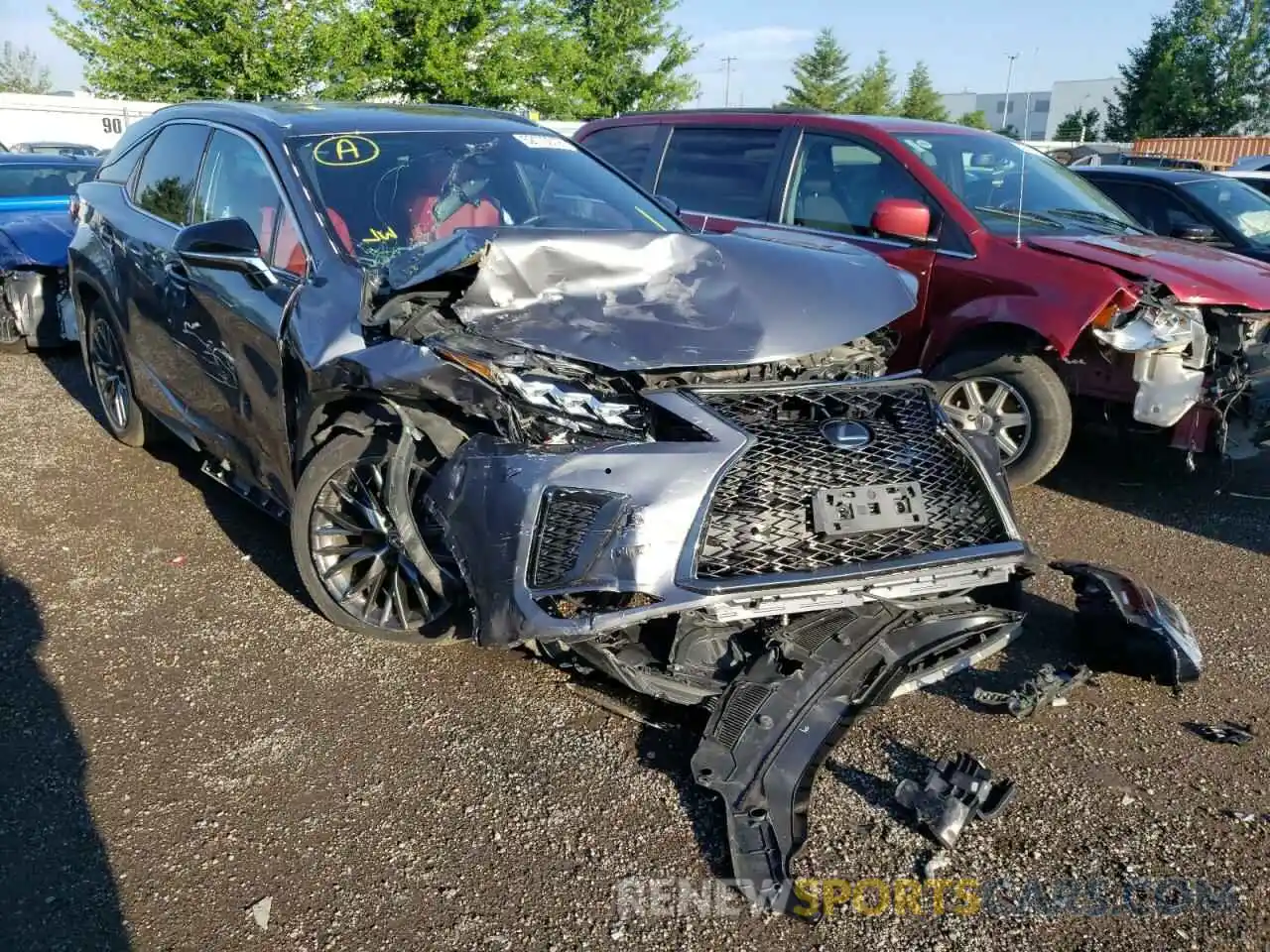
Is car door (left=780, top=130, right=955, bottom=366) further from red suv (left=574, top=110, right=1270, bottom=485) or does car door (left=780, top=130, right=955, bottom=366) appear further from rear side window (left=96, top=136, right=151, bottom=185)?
rear side window (left=96, top=136, right=151, bottom=185)

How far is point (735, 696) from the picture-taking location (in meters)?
2.99

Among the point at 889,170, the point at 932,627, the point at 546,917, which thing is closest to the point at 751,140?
the point at 889,170

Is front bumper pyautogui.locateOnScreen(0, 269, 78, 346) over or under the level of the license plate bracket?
under

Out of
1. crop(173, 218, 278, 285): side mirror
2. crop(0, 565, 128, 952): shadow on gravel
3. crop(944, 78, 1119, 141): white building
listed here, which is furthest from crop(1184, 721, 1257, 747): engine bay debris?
crop(944, 78, 1119, 141): white building

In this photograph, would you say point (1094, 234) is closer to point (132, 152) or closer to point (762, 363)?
point (762, 363)

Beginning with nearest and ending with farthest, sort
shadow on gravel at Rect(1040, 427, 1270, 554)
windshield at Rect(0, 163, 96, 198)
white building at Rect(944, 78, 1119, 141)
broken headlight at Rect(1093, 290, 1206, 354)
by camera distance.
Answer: broken headlight at Rect(1093, 290, 1206, 354) < shadow on gravel at Rect(1040, 427, 1270, 554) < windshield at Rect(0, 163, 96, 198) < white building at Rect(944, 78, 1119, 141)

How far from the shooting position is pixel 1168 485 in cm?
566

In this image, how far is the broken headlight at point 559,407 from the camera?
3027 mm

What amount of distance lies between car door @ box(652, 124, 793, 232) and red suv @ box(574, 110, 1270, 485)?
1 centimetres

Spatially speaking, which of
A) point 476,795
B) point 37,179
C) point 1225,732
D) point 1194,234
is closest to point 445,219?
point 476,795

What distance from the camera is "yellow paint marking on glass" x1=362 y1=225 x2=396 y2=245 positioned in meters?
3.89

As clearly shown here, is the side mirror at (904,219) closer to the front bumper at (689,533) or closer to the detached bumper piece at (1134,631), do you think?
the detached bumper piece at (1134,631)

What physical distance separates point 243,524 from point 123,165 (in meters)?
2.25

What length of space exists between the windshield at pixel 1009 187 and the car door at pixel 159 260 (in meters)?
3.88
